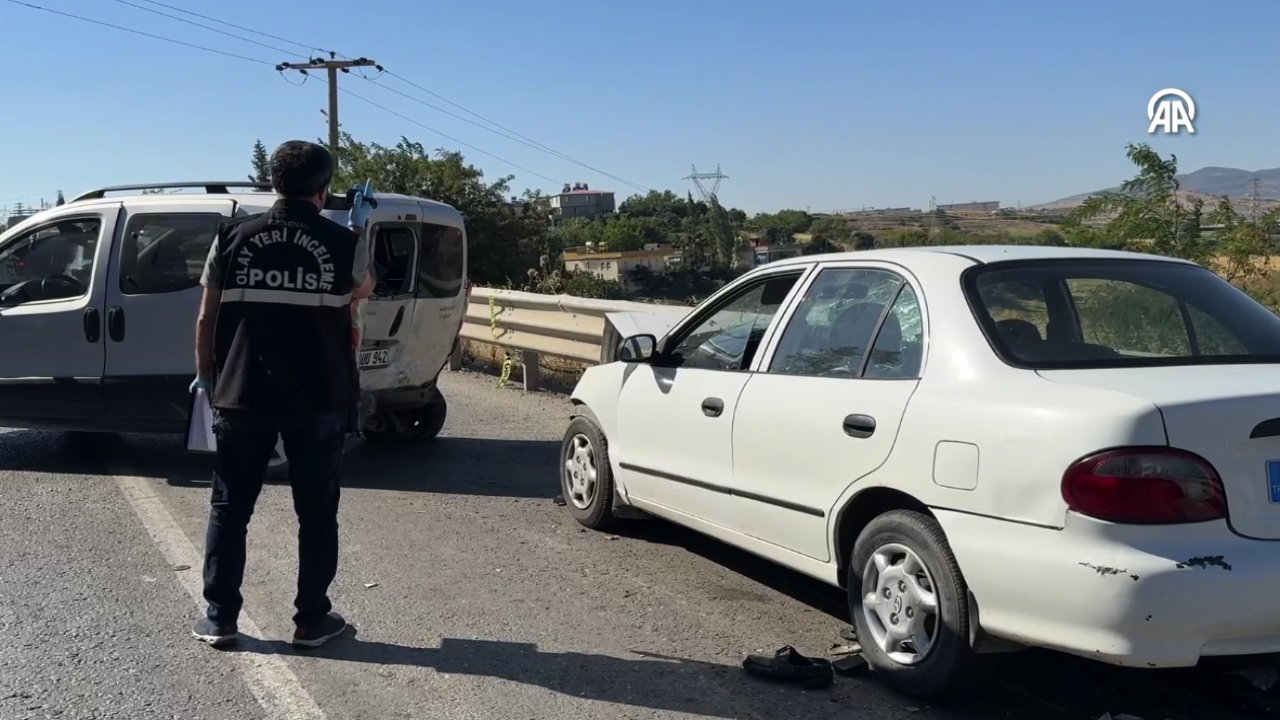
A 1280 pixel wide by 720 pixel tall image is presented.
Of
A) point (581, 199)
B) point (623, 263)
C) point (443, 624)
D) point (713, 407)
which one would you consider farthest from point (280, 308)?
point (581, 199)

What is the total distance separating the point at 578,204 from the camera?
243 feet

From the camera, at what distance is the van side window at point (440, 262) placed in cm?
808

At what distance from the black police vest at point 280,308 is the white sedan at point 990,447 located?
5.91 feet

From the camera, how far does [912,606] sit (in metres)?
3.99

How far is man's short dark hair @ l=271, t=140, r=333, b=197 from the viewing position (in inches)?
173

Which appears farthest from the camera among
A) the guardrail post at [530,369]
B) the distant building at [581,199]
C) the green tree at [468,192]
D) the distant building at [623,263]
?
the distant building at [581,199]

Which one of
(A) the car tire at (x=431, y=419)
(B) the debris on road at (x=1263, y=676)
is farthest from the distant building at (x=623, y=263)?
(B) the debris on road at (x=1263, y=676)

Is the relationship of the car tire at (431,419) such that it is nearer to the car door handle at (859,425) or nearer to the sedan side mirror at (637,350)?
the sedan side mirror at (637,350)

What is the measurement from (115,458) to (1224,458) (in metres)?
7.55

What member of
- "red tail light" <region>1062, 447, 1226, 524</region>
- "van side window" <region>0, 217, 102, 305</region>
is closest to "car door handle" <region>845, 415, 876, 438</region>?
"red tail light" <region>1062, 447, 1226, 524</region>

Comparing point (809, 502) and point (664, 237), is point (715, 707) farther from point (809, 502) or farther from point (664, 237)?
point (664, 237)

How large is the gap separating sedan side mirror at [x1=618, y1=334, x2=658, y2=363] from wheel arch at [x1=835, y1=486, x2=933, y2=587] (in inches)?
68.6

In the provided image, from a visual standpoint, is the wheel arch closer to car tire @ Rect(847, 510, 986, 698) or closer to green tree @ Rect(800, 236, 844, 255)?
car tire @ Rect(847, 510, 986, 698)

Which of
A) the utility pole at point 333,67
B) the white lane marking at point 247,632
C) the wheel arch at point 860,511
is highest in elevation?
the utility pole at point 333,67
